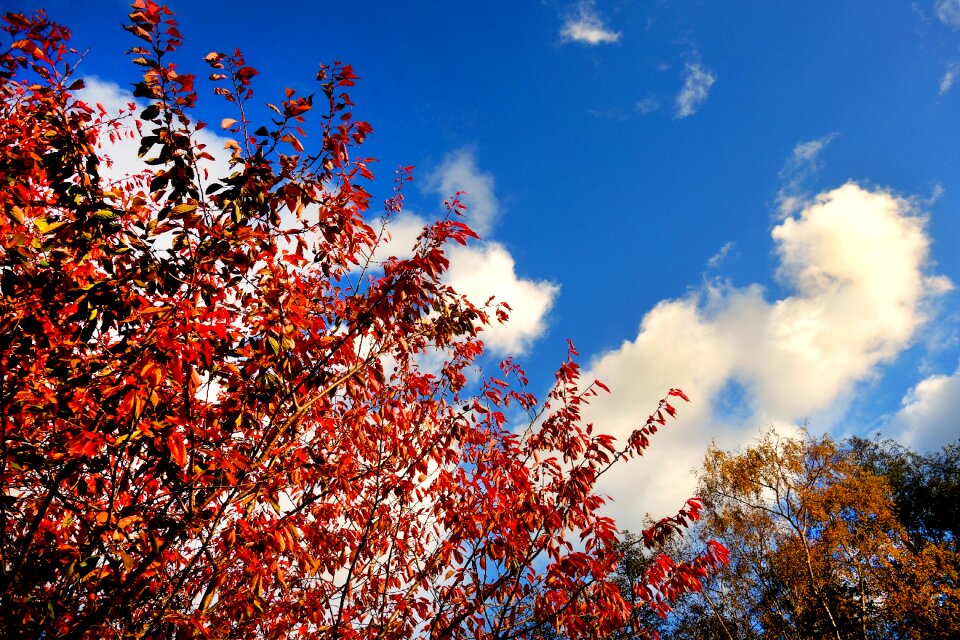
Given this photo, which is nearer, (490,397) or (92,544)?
(92,544)

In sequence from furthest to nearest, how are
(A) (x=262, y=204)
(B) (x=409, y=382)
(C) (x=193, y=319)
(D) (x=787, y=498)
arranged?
(D) (x=787, y=498)
(B) (x=409, y=382)
(A) (x=262, y=204)
(C) (x=193, y=319)

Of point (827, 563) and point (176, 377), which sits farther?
point (827, 563)

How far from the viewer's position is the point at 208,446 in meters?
3.37

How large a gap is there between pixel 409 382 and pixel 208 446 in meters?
2.38

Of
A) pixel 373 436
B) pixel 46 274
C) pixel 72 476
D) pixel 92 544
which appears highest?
pixel 373 436

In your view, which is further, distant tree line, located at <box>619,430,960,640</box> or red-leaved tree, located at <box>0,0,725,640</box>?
distant tree line, located at <box>619,430,960,640</box>

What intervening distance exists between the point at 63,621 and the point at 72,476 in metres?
1.02

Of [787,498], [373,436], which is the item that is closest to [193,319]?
[373,436]

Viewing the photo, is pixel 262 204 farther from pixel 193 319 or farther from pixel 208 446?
pixel 208 446

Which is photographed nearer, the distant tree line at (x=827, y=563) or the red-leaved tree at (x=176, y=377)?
the red-leaved tree at (x=176, y=377)

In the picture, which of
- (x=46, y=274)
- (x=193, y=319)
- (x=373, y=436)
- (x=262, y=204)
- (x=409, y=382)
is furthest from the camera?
(x=409, y=382)

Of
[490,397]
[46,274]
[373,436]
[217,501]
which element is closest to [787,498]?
[490,397]

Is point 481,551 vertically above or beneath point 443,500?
beneath

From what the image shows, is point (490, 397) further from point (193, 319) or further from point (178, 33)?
point (178, 33)
